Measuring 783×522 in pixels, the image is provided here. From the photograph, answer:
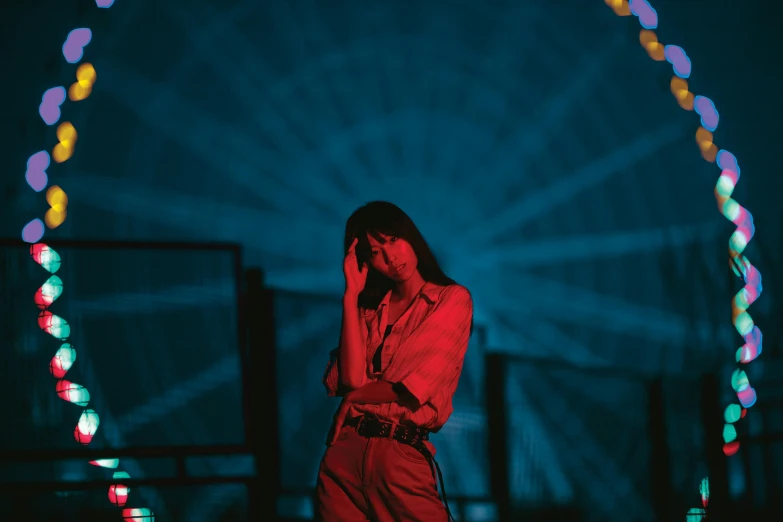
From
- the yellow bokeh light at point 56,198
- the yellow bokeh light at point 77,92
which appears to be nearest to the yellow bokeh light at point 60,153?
the yellow bokeh light at point 56,198

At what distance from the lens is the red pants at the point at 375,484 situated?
221 cm

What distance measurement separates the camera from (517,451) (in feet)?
14.1

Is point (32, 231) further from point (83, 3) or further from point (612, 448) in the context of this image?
point (612, 448)


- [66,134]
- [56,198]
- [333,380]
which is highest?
[66,134]

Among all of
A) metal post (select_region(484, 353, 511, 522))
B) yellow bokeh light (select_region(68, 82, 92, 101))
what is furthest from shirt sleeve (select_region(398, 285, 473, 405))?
yellow bokeh light (select_region(68, 82, 92, 101))

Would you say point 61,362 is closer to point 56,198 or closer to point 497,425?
point 497,425

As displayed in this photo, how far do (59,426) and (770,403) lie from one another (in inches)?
105

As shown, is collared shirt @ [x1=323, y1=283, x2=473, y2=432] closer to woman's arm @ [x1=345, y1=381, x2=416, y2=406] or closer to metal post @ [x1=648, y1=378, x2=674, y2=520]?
woman's arm @ [x1=345, y1=381, x2=416, y2=406]

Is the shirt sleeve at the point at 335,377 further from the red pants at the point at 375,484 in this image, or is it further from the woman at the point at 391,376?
the red pants at the point at 375,484

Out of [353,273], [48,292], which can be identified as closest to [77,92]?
[48,292]

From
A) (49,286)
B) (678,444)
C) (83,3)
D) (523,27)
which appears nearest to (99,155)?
(83,3)

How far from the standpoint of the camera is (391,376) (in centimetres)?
231

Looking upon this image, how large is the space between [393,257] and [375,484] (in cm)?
55

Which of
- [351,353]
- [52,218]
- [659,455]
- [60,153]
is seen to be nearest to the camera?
[351,353]
